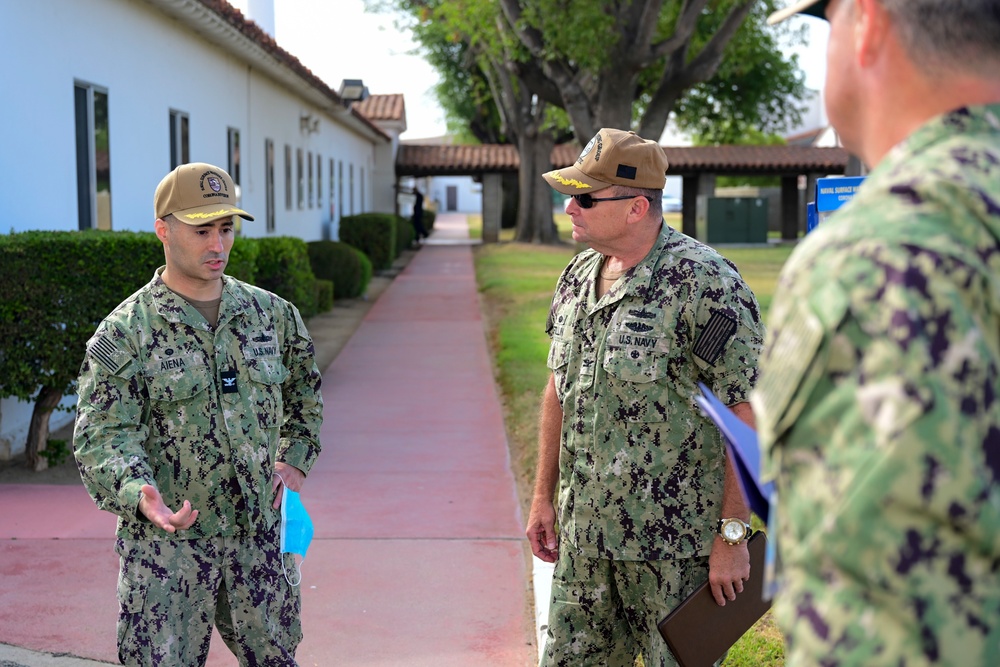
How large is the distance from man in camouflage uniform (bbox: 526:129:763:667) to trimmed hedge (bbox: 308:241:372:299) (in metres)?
16.9

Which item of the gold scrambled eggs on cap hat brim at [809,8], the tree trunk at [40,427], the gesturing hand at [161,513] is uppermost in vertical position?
the gold scrambled eggs on cap hat brim at [809,8]

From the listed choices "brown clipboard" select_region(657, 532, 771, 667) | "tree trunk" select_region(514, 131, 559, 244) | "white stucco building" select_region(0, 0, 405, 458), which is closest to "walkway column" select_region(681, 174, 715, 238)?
"tree trunk" select_region(514, 131, 559, 244)

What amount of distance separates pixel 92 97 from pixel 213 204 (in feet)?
23.3

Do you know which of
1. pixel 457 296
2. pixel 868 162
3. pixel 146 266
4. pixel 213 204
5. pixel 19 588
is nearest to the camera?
pixel 868 162

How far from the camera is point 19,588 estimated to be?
5734 mm

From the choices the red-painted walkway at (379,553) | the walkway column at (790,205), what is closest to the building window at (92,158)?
the red-painted walkway at (379,553)

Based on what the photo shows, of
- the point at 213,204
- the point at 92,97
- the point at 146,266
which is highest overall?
the point at 92,97

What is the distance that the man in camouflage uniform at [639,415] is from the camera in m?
3.23

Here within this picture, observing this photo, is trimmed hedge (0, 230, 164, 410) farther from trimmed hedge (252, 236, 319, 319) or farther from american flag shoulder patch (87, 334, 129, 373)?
american flag shoulder patch (87, 334, 129, 373)

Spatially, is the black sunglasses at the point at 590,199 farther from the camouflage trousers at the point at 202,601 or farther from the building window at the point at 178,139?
the building window at the point at 178,139

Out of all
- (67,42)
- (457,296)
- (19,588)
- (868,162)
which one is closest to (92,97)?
(67,42)

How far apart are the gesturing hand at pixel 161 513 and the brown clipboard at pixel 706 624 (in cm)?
130

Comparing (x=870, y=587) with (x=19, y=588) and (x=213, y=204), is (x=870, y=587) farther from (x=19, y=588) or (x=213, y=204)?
(x=19, y=588)

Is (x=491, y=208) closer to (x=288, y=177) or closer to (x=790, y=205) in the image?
(x=790, y=205)
